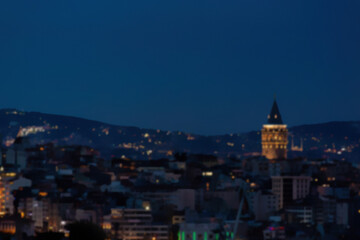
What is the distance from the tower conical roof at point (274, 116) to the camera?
116 m

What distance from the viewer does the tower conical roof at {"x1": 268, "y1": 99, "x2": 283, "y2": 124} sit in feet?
382

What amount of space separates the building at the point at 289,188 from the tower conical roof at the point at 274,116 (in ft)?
137

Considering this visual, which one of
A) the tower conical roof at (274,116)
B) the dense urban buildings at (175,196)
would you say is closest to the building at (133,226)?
the dense urban buildings at (175,196)

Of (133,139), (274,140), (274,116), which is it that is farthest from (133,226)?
(133,139)

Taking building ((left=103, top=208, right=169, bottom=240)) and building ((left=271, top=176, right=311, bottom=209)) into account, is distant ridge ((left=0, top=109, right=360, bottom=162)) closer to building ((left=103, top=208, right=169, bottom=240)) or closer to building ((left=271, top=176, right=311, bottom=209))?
building ((left=271, top=176, right=311, bottom=209))

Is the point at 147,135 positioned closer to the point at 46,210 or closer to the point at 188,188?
the point at 188,188

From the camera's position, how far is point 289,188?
72625 mm

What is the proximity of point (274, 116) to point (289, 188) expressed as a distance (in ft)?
146

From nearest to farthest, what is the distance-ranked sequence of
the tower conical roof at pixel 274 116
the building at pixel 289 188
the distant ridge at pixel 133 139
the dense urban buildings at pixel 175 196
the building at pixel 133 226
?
the building at pixel 133 226, the dense urban buildings at pixel 175 196, the building at pixel 289 188, the distant ridge at pixel 133 139, the tower conical roof at pixel 274 116

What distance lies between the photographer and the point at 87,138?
115562 millimetres

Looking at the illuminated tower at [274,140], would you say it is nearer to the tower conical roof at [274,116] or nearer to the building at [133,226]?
the tower conical roof at [274,116]

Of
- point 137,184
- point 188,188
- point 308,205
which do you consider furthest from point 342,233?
point 137,184

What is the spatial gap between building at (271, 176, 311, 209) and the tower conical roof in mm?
41643

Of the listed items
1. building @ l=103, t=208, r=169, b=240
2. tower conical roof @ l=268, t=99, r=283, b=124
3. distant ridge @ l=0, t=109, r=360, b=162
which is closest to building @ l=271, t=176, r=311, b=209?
building @ l=103, t=208, r=169, b=240
